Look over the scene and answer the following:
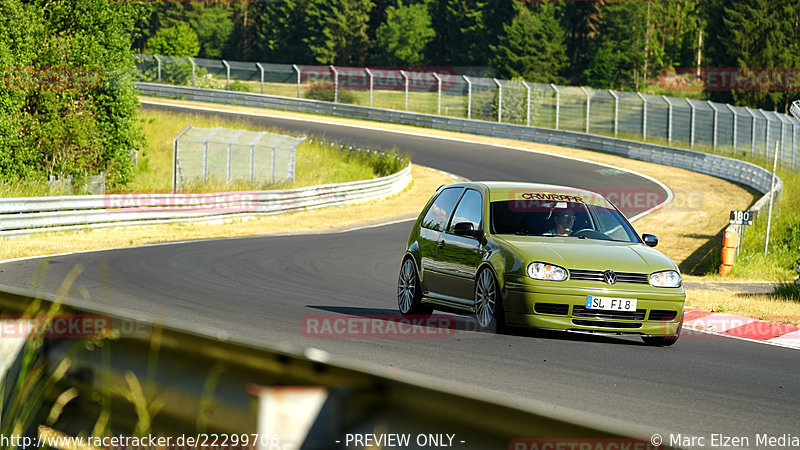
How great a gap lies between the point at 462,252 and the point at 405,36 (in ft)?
366

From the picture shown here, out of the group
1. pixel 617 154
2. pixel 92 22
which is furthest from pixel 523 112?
pixel 92 22

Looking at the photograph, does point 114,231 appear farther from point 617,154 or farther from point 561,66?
point 561,66

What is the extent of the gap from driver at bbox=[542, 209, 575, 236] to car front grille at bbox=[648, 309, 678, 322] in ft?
4.79

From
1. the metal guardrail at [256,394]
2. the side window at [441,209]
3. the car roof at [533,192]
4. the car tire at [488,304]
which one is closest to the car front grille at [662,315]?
the car tire at [488,304]

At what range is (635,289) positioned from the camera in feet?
33.4

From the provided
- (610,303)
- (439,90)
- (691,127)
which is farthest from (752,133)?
(610,303)

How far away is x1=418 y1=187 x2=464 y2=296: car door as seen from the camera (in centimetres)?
1184

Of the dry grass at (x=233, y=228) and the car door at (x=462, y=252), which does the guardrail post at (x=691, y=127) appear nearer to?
the dry grass at (x=233, y=228)

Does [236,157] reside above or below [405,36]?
below

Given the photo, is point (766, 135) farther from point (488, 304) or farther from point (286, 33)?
point (286, 33)

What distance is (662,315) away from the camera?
34.0 feet

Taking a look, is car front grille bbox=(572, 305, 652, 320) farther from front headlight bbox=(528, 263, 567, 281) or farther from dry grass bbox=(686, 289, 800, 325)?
dry grass bbox=(686, 289, 800, 325)

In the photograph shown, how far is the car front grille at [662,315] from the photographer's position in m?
10.3

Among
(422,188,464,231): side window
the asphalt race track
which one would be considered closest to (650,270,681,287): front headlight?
the asphalt race track
